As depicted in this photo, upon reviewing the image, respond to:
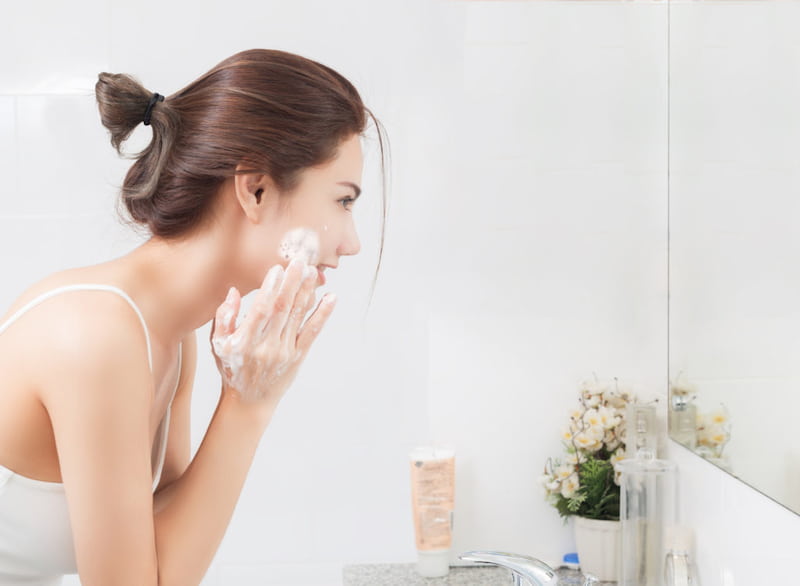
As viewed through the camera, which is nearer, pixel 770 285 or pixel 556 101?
pixel 770 285

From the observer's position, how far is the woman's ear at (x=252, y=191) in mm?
889

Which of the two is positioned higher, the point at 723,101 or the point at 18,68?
the point at 18,68

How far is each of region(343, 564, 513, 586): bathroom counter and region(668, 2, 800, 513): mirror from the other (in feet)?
1.24

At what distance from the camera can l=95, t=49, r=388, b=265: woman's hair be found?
879 mm

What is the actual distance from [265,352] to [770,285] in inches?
22.6

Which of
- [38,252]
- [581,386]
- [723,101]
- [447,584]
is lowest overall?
[447,584]

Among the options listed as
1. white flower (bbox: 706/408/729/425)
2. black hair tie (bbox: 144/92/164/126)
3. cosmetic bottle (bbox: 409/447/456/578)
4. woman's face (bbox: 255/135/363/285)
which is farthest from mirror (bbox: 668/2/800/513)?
black hair tie (bbox: 144/92/164/126)

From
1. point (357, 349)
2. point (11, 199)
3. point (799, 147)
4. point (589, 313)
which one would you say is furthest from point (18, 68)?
point (799, 147)

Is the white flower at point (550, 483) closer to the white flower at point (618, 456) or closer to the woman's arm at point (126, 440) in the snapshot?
the white flower at point (618, 456)

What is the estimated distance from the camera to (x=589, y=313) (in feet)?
4.68

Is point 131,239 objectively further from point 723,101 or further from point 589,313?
point 723,101

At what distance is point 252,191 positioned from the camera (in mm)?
899

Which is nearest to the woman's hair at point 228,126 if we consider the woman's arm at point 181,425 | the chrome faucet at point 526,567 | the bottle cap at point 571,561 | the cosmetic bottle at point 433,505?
the woman's arm at point 181,425

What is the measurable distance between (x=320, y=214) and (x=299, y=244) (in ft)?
0.13
